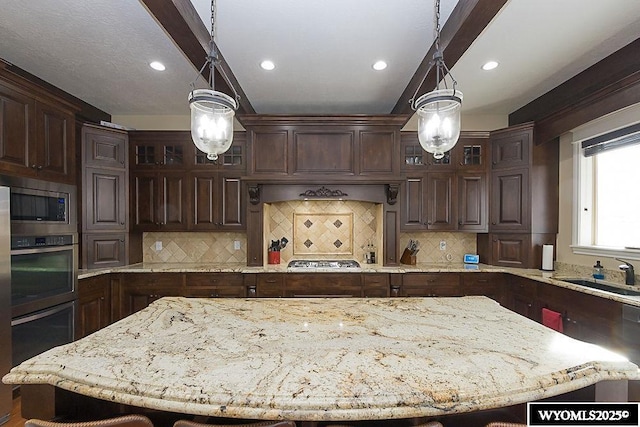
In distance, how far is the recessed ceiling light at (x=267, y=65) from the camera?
2662 mm

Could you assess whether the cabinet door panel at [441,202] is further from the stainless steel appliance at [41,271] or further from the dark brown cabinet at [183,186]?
the stainless steel appliance at [41,271]

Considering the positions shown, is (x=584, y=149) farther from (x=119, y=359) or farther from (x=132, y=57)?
(x=132, y=57)

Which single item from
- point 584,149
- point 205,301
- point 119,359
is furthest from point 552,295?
point 119,359

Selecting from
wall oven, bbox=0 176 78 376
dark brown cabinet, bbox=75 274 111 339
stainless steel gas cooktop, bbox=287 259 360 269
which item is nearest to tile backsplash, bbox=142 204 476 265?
stainless steel gas cooktop, bbox=287 259 360 269

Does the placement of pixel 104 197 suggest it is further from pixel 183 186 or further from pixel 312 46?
pixel 312 46

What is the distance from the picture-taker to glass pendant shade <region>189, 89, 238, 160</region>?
1542 millimetres

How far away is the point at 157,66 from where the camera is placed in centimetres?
276

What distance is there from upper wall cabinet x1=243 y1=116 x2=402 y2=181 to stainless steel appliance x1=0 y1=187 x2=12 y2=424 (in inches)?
79.6

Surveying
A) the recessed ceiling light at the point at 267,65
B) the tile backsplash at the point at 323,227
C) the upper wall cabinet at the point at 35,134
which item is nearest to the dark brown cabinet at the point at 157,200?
the upper wall cabinet at the point at 35,134

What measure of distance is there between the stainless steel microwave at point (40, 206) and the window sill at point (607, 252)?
4949mm

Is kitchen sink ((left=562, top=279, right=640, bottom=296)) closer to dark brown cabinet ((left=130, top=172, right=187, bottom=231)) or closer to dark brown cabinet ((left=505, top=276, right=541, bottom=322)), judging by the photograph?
dark brown cabinet ((left=505, top=276, right=541, bottom=322))

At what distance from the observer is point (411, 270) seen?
3301 mm

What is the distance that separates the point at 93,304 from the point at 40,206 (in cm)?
120

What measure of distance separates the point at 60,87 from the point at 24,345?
261 centimetres
